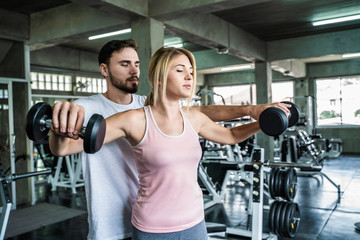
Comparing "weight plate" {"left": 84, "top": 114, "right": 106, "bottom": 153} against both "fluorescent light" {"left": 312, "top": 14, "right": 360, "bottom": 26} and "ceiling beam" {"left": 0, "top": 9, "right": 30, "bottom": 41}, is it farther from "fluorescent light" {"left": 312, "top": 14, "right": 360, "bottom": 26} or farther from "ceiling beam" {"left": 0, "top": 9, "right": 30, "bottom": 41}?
"fluorescent light" {"left": 312, "top": 14, "right": 360, "bottom": 26}

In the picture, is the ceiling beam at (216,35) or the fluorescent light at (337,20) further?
the fluorescent light at (337,20)

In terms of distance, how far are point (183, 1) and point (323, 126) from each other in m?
7.80

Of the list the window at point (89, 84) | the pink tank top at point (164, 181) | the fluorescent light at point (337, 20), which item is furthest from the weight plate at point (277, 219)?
the window at point (89, 84)

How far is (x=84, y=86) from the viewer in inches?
293

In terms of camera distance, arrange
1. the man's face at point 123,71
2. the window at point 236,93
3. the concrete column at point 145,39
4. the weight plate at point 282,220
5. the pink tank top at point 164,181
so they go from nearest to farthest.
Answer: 1. the pink tank top at point 164,181
2. the man's face at point 123,71
3. the weight plate at point 282,220
4. the concrete column at point 145,39
5. the window at point 236,93

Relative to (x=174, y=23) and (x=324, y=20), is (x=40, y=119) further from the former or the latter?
(x=324, y=20)

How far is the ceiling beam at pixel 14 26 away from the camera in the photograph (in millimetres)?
4062

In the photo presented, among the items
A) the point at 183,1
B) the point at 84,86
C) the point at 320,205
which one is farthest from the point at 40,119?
the point at 84,86

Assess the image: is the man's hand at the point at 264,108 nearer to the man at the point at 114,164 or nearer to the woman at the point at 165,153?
the man at the point at 114,164

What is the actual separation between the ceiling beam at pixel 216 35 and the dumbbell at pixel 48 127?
3.42 metres

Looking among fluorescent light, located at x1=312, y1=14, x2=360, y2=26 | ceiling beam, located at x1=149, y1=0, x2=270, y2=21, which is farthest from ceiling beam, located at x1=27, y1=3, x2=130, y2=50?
fluorescent light, located at x1=312, y1=14, x2=360, y2=26

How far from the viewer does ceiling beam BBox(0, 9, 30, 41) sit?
4.06 meters

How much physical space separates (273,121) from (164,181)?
363mm

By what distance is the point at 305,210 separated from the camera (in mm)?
3719
